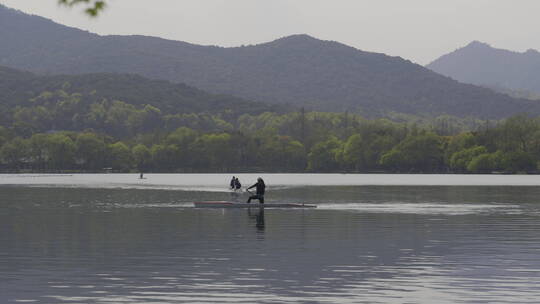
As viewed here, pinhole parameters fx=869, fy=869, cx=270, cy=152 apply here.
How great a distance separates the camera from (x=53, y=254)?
1319 inches

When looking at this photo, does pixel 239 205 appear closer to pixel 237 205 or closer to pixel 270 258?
pixel 237 205

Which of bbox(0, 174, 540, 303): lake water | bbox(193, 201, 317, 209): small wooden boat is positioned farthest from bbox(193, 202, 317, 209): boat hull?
bbox(0, 174, 540, 303): lake water

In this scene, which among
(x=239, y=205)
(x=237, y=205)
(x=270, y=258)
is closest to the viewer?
(x=270, y=258)

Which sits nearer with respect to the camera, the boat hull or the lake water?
the lake water

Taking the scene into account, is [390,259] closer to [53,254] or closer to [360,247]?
[360,247]

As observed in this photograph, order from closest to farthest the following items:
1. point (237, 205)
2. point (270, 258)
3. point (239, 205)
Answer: point (270, 258) → point (239, 205) → point (237, 205)

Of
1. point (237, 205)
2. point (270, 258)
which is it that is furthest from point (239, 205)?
point (270, 258)

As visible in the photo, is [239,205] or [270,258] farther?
[239,205]

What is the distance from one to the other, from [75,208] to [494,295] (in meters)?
47.4

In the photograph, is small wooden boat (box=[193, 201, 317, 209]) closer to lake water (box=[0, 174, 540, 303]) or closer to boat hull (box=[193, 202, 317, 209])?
boat hull (box=[193, 202, 317, 209])

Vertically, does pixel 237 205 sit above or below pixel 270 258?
above

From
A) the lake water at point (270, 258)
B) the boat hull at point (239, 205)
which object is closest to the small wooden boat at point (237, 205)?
the boat hull at point (239, 205)

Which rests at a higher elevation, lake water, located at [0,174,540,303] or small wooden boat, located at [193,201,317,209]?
small wooden boat, located at [193,201,317,209]

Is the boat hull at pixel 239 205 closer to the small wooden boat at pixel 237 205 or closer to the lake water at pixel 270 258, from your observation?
the small wooden boat at pixel 237 205
